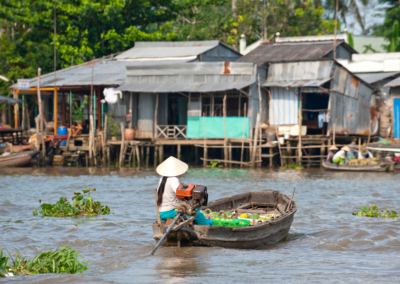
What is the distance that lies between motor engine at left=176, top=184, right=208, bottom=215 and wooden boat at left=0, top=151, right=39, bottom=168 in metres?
16.1

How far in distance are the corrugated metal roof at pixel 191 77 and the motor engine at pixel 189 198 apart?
13.6 m

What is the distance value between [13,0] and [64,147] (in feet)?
36.7

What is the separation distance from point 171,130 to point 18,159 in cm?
638

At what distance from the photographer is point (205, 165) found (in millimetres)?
22312

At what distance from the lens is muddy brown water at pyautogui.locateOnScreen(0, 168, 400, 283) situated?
6977 millimetres

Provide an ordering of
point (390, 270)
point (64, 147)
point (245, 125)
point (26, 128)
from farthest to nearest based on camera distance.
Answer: point (26, 128)
point (64, 147)
point (245, 125)
point (390, 270)

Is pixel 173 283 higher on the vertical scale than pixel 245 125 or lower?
lower

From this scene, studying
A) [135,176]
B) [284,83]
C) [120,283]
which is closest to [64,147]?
[135,176]

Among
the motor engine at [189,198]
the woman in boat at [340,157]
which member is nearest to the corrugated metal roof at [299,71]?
the woman in boat at [340,157]

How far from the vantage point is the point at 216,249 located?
8.05 m

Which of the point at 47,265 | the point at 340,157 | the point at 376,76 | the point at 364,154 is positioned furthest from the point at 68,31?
the point at 47,265

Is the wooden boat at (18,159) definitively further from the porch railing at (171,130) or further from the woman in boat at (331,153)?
the woman in boat at (331,153)

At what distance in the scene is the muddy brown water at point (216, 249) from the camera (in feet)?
22.9

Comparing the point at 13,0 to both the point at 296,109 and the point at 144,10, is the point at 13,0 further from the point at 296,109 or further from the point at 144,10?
the point at 296,109
